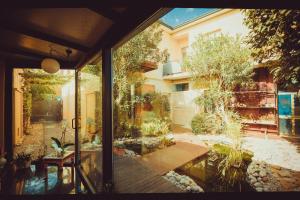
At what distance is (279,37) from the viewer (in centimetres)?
442

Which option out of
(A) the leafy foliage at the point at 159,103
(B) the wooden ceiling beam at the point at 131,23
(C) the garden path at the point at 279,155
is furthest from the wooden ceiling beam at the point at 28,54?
(C) the garden path at the point at 279,155

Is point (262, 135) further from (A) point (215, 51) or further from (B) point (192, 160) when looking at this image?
(B) point (192, 160)

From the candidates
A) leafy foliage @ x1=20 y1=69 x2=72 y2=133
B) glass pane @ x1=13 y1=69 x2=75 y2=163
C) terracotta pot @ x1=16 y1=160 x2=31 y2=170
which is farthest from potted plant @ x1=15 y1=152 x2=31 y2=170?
leafy foliage @ x1=20 y1=69 x2=72 y2=133

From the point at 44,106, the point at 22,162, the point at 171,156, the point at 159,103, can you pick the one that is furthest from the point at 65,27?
the point at 44,106

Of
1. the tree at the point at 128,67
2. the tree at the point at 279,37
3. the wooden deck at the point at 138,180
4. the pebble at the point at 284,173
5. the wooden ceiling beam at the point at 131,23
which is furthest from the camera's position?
the tree at the point at 128,67

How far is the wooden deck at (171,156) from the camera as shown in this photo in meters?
4.43

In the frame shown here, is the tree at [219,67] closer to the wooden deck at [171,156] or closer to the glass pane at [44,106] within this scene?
the wooden deck at [171,156]

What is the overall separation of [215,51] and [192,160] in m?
5.03

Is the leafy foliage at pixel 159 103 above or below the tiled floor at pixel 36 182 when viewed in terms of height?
above

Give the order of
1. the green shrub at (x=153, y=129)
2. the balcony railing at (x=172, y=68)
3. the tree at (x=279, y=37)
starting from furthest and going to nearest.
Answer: the balcony railing at (x=172, y=68) → the green shrub at (x=153, y=129) → the tree at (x=279, y=37)

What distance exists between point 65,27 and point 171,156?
4.04m

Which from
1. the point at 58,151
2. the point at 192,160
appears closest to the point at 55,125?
the point at 58,151

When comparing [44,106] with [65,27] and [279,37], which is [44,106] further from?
[279,37]

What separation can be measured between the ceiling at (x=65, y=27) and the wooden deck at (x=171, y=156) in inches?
112
